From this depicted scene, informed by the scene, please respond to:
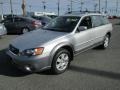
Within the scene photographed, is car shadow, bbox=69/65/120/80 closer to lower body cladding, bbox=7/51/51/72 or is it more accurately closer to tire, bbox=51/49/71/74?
tire, bbox=51/49/71/74

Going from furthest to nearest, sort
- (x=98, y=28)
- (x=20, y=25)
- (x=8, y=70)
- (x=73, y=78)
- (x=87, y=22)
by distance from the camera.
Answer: (x=20, y=25)
(x=98, y=28)
(x=87, y=22)
(x=8, y=70)
(x=73, y=78)

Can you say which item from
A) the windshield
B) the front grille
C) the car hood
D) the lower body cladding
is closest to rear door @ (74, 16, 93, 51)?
the windshield

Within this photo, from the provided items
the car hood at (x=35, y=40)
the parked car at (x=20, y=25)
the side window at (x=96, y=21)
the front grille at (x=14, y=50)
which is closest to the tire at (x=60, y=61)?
the car hood at (x=35, y=40)

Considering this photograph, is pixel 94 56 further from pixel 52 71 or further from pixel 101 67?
pixel 52 71

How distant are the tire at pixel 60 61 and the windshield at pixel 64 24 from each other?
0.84m

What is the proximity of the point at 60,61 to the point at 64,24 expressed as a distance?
149cm

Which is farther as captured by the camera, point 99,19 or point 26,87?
point 99,19

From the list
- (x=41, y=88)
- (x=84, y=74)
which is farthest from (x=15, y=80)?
(x=84, y=74)

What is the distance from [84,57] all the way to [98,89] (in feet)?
8.70

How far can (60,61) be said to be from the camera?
5.07m

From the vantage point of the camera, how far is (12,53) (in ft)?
16.0

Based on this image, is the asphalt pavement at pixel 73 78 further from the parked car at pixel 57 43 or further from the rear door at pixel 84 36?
the rear door at pixel 84 36

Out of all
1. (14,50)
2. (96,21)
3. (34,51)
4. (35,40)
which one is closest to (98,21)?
(96,21)

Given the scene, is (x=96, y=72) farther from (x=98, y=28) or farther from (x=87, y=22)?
(x=98, y=28)
